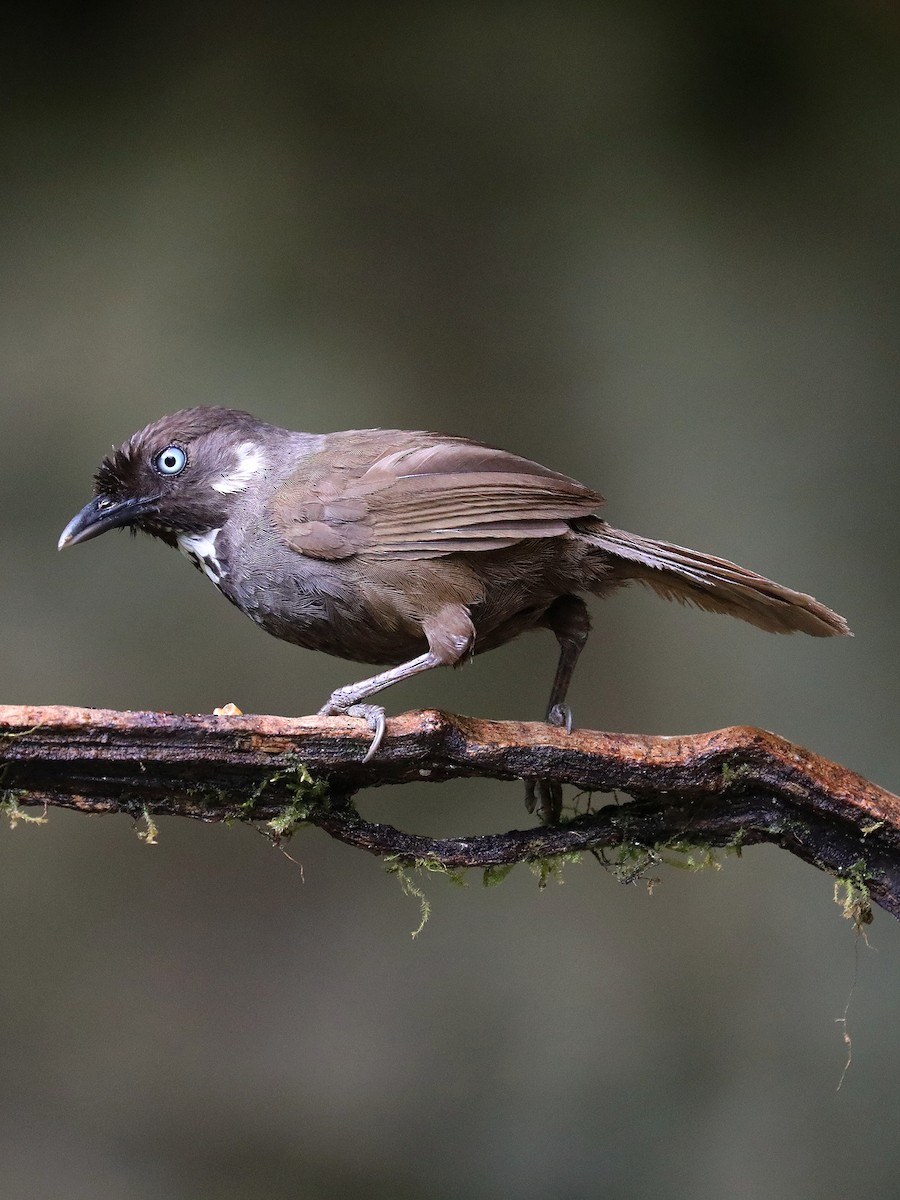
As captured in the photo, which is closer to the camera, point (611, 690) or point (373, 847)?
point (373, 847)

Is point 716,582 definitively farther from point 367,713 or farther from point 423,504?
point 367,713

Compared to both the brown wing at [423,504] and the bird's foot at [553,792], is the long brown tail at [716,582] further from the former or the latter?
the bird's foot at [553,792]

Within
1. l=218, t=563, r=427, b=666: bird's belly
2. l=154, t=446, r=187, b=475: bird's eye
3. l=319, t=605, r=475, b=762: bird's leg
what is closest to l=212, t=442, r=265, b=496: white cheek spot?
l=154, t=446, r=187, b=475: bird's eye

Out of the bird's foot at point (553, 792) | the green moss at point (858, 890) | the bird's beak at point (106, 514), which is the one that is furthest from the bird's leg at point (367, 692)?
the green moss at point (858, 890)

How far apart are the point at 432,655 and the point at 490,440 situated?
77.2 inches

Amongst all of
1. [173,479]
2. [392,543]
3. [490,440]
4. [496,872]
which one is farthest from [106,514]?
[490,440]

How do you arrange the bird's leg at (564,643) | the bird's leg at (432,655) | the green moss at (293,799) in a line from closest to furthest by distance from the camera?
the green moss at (293,799) < the bird's leg at (432,655) < the bird's leg at (564,643)

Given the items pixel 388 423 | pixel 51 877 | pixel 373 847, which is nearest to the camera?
pixel 373 847

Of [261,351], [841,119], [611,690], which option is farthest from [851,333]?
[261,351]

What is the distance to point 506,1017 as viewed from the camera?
13.5 ft

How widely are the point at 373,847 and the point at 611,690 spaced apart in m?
2.10

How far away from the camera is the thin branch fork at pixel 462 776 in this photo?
6.93 feet

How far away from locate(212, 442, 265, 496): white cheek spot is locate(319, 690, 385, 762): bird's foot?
61 cm

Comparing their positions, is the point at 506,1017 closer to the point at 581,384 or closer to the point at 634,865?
the point at 634,865
